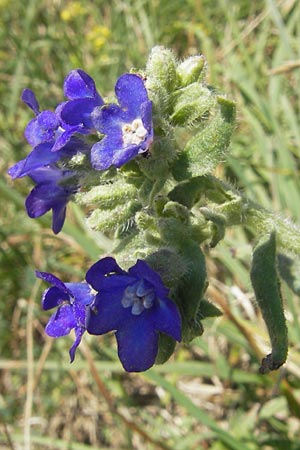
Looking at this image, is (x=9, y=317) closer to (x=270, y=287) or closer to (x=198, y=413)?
(x=198, y=413)

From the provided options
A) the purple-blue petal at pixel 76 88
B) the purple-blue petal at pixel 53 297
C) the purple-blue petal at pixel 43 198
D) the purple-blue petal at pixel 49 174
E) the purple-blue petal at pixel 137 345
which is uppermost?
the purple-blue petal at pixel 76 88

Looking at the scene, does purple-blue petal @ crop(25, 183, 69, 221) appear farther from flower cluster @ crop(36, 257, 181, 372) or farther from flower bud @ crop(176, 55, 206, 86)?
flower bud @ crop(176, 55, 206, 86)

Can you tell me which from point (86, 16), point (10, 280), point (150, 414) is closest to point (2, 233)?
point (10, 280)

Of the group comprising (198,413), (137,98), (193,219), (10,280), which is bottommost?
(198,413)

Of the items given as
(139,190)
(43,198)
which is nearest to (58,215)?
(43,198)

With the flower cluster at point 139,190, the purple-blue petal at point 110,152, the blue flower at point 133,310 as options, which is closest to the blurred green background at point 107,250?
the flower cluster at point 139,190

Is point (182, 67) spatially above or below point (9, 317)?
above

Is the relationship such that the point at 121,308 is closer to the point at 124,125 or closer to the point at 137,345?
the point at 137,345

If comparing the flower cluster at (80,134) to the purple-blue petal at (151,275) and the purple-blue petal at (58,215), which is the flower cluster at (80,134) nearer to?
the purple-blue petal at (58,215)
